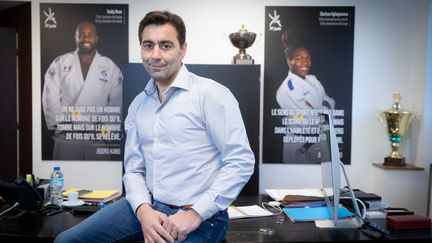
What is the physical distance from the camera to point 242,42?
3412mm

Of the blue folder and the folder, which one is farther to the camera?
the folder

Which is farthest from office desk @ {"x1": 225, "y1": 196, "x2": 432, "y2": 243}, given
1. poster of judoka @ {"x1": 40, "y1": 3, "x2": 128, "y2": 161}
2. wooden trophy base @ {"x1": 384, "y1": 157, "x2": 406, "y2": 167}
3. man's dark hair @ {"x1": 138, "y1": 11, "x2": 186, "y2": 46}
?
poster of judoka @ {"x1": 40, "y1": 3, "x2": 128, "y2": 161}

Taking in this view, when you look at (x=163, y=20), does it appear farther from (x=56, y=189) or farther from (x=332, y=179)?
(x=56, y=189)

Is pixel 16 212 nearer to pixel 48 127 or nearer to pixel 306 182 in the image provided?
pixel 48 127

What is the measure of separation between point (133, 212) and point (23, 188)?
677mm

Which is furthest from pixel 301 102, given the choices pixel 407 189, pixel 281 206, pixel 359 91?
pixel 281 206

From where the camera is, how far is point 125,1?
12.2ft

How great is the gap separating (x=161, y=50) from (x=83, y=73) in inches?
102

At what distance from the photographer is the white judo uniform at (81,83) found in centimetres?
372

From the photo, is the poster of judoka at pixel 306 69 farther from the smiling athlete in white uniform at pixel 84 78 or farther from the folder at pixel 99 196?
the folder at pixel 99 196

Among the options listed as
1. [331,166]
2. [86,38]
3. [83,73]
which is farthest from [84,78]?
[331,166]

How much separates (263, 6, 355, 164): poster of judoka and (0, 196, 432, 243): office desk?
1950 mm

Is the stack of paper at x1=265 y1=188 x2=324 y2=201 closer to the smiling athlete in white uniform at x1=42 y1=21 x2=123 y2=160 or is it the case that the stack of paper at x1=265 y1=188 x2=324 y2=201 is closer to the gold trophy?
the gold trophy

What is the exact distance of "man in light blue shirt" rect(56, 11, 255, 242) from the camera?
4.41 ft
